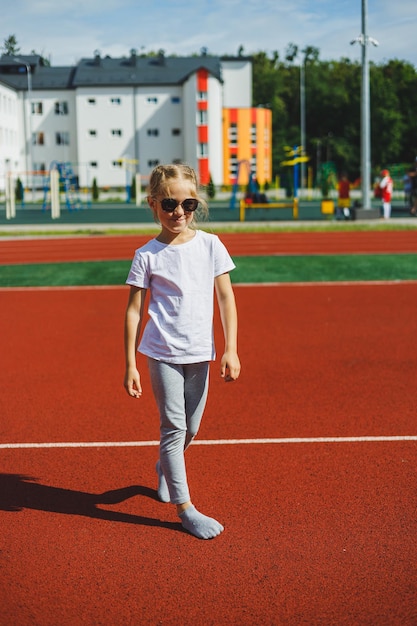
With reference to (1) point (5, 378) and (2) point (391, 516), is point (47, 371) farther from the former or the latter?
(2) point (391, 516)

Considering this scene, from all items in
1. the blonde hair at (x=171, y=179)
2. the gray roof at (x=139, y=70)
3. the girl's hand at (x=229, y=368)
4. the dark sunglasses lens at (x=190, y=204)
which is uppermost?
the gray roof at (x=139, y=70)

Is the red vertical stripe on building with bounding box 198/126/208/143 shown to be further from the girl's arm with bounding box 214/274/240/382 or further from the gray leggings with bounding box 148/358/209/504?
the gray leggings with bounding box 148/358/209/504

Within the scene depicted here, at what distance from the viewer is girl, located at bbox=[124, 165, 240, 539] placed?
163 inches

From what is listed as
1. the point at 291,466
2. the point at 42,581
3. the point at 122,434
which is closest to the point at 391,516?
the point at 291,466

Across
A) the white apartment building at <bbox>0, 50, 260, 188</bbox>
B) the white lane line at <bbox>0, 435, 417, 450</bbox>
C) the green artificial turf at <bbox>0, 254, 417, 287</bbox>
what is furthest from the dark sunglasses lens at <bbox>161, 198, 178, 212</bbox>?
the white apartment building at <bbox>0, 50, 260, 188</bbox>

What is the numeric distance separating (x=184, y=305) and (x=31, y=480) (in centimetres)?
160

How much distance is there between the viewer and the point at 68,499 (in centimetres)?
470

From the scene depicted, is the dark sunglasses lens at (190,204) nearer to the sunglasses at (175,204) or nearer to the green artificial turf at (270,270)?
the sunglasses at (175,204)

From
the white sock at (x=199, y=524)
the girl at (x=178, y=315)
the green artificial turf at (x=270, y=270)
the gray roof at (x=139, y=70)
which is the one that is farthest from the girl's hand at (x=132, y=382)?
the gray roof at (x=139, y=70)

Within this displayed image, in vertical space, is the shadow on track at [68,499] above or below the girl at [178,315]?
below

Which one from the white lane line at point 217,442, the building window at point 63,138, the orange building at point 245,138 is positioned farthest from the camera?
the building window at point 63,138

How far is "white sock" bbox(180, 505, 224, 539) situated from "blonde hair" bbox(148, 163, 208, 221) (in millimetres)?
1471

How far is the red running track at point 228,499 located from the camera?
3.47 m

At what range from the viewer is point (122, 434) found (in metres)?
5.95
